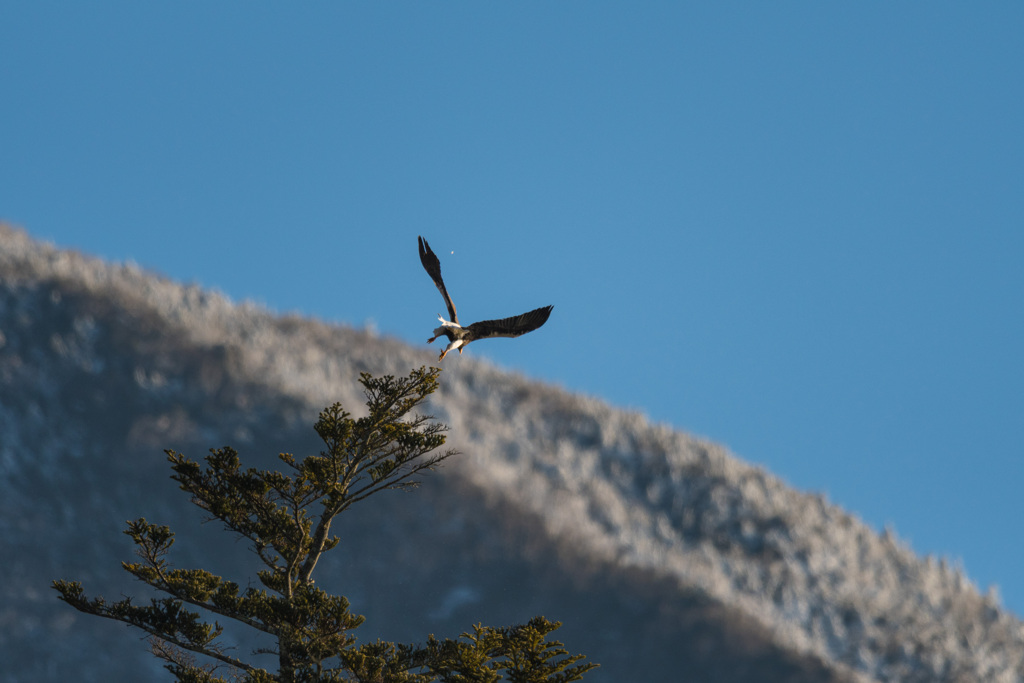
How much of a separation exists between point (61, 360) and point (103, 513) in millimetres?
19959

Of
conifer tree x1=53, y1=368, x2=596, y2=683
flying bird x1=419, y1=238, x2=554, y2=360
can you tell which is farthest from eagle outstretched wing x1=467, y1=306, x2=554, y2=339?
conifer tree x1=53, y1=368, x2=596, y2=683

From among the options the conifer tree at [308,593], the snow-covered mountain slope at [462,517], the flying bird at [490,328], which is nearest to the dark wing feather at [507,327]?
the flying bird at [490,328]

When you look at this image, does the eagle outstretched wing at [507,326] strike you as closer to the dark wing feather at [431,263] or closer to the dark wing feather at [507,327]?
the dark wing feather at [507,327]

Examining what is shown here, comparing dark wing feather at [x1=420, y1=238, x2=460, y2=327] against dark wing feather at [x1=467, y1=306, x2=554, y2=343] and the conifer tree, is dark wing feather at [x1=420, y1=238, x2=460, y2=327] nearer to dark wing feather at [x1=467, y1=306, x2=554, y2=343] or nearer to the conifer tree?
dark wing feather at [x1=467, y1=306, x2=554, y2=343]

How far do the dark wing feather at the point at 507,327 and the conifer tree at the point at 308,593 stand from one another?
4.56 meters

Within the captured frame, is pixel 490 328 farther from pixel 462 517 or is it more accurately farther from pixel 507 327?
pixel 462 517

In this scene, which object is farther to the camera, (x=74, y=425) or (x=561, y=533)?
(x=74, y=425)

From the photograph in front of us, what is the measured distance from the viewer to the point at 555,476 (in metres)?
118

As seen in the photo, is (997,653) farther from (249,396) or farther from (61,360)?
(61,360)

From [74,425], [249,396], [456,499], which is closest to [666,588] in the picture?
[456,499]

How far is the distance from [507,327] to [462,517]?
107063mm

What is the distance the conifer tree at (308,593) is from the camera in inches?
567

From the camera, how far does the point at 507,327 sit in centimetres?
952

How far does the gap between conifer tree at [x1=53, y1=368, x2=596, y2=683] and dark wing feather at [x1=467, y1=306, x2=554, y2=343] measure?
4564 millimetres
